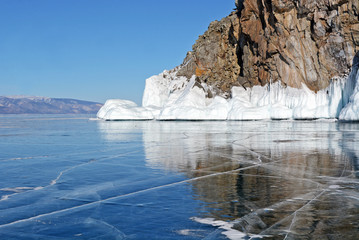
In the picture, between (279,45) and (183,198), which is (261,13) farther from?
(183,198)

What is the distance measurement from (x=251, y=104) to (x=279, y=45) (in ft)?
29.6

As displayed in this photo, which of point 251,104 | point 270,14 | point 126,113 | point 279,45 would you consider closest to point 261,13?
point 270,14

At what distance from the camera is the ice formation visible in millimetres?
43644

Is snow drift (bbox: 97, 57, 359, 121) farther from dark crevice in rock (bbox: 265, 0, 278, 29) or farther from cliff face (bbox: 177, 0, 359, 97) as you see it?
dark crevice in rock (bbox: 265, 0, 278, 29)

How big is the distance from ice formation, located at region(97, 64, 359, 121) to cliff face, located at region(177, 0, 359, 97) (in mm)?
1374

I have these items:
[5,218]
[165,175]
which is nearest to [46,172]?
[165,175]

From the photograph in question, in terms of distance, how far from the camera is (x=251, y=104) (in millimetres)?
53719

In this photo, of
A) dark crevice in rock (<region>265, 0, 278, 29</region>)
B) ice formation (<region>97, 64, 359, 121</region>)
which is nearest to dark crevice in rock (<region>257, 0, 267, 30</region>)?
dark crevice in rock (<region>265, 0, 278, 29</region>)

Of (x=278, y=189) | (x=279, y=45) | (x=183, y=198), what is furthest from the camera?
(x=279, y=45)

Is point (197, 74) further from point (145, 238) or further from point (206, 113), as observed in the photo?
point (145, 238)

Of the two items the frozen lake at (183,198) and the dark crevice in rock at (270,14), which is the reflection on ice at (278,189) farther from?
the dark crevice in rock at (270,14)

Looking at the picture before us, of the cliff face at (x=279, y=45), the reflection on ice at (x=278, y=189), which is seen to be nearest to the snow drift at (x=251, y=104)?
the cliff face at (x=279, y=45)

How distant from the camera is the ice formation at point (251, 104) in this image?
143 ft

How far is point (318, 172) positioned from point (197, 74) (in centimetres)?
5170
